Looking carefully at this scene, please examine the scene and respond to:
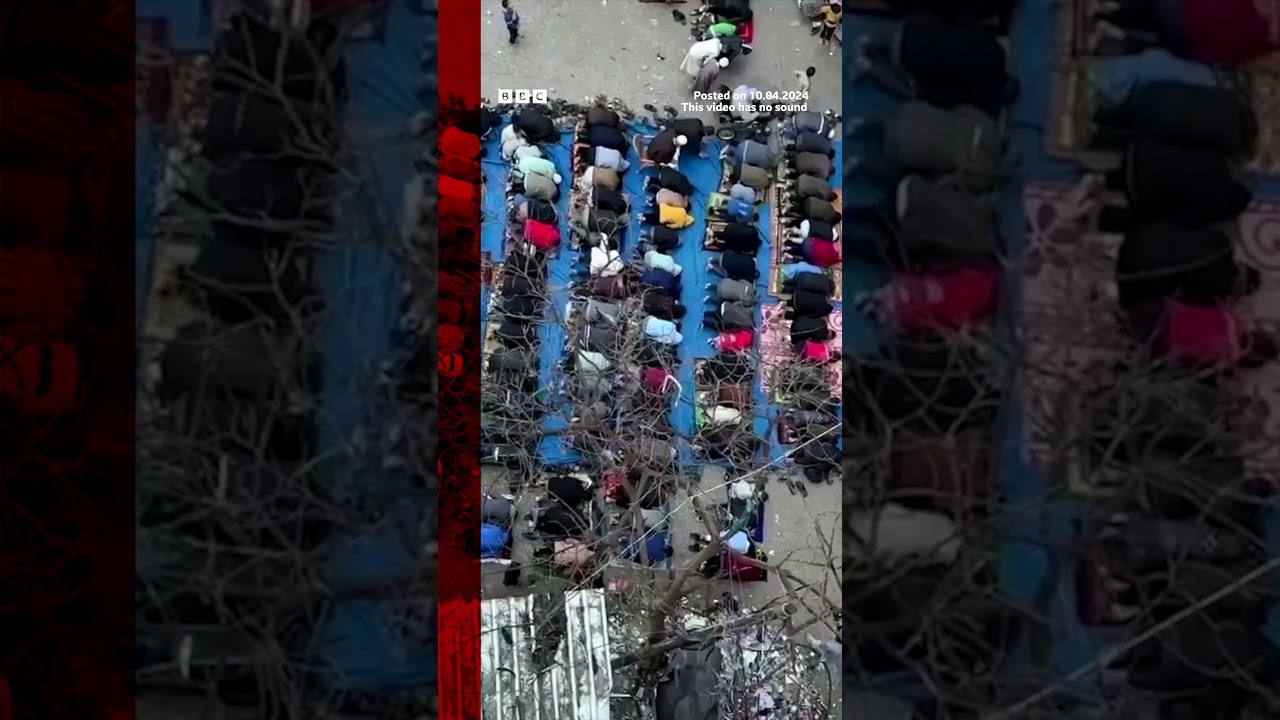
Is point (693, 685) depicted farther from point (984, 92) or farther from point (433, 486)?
point (984, 92)

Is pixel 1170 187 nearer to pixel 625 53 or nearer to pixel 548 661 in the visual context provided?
pixel 548 661

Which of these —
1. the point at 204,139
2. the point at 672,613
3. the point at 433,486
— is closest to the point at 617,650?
the point at 672,613

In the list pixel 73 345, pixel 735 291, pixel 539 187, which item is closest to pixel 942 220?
pixel 73 345

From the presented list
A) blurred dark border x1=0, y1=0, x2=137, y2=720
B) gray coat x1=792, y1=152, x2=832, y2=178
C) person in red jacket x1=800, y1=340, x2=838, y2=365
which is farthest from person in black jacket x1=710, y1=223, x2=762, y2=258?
blurred dark border x1=0, y1=0, x2=137, y2=720

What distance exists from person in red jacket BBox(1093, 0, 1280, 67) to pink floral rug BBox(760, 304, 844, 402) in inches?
132

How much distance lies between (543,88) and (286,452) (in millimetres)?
3800

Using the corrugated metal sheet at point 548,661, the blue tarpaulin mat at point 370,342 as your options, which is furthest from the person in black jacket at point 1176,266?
the corrugated metal sheet at point 548,661

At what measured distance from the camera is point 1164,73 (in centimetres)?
77

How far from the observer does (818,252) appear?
417 cm

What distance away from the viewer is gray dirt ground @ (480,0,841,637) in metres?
4.25

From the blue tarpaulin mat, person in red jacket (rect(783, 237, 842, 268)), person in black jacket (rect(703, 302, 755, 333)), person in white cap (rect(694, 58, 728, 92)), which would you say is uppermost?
person in white cap (rect(694, 58, 728, 92))

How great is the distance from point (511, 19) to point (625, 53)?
0.60 metres

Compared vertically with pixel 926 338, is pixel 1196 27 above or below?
above

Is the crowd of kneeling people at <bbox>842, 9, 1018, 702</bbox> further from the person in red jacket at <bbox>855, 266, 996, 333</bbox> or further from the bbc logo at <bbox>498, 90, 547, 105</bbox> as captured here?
the bbc logo at <bbox>498, 90, 547, 105</bbox>
